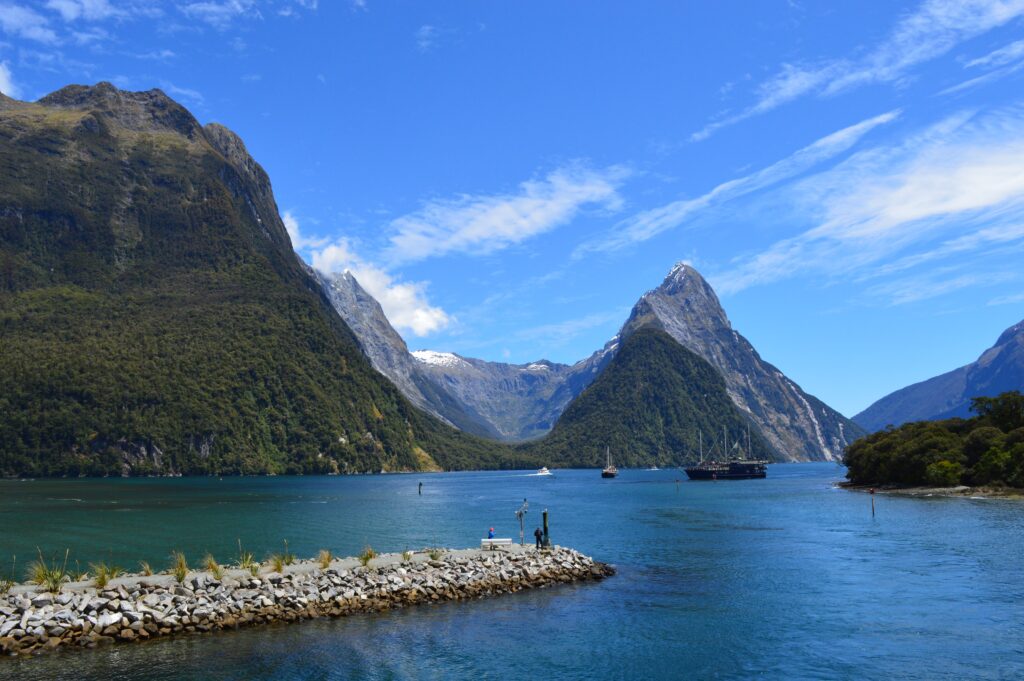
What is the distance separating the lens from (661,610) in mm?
47531

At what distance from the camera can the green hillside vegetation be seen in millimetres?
135500

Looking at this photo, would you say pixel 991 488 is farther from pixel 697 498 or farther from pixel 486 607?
pixel 486 607

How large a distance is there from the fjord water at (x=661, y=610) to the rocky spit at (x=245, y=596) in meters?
1.39

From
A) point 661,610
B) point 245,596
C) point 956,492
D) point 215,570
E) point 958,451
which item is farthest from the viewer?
point 958,451

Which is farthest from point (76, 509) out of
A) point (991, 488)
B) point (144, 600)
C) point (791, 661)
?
point (991, 488)

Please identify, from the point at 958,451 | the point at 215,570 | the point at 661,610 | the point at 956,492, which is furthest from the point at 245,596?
the point at 958,451

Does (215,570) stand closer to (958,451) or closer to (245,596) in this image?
(245,596)

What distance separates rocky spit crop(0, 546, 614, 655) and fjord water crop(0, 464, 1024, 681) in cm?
139

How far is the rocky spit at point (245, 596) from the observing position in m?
37.8

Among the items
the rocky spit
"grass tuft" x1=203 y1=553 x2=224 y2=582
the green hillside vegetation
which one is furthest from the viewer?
the green hillside vegetation

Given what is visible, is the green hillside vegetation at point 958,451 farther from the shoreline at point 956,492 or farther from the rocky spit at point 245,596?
the rocky spit at point 245,596

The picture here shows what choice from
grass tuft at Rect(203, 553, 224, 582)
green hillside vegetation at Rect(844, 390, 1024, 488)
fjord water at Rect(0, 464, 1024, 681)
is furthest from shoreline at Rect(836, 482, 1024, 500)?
grass tuft at Rect(203, 553, 224, 582)

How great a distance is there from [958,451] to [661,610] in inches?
5038

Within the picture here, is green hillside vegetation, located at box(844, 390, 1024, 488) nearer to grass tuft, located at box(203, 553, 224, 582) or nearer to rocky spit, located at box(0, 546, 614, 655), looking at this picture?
rocky spit, located at box(0, 546, 614, 655)
